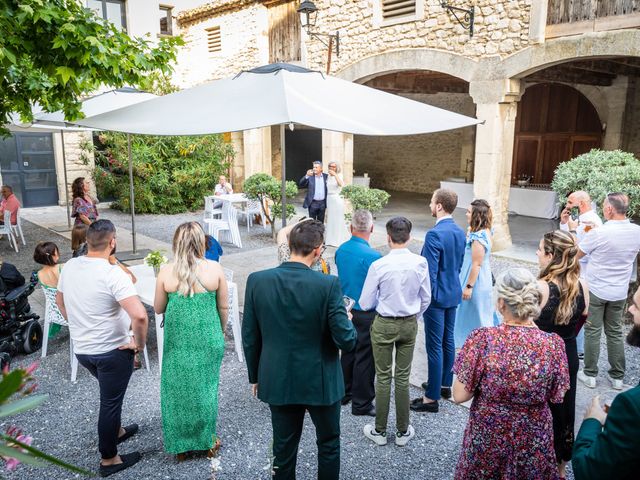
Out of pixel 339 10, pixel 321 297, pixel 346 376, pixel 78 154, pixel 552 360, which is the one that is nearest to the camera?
pixel 552 360

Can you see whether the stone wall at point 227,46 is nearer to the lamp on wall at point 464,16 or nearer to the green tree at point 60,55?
the lamp on wall at point 464,16

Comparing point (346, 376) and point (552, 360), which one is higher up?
point (552, 360)

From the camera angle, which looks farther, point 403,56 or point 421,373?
point 403,56

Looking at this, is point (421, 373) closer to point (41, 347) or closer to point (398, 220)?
point (398, 220)

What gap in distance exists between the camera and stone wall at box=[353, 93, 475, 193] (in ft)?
55.0

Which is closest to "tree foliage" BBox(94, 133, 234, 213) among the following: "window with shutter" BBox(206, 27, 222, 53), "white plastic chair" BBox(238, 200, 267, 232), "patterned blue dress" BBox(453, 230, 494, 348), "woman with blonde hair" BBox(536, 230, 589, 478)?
"window with shutter" BBox(206, 27, 222, 53)

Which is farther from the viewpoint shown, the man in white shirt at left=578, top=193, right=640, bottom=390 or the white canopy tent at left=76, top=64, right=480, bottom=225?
the man in white shirt at left=578, top=193, right=640, bottom=390

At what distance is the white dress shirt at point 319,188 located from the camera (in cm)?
960

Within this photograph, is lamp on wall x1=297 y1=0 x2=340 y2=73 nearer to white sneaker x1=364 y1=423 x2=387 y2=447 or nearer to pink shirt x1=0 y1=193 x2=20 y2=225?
pink shirt x1=0 y1=193 x2=20 y2=225

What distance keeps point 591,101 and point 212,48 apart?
11273 millimetres

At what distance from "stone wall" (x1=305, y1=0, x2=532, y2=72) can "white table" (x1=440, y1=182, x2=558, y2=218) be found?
12.9 feet

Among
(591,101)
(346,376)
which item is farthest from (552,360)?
(591,101)

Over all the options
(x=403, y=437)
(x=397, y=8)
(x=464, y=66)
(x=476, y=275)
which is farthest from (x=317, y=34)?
(x=403, y=437)

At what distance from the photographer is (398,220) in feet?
11.0
